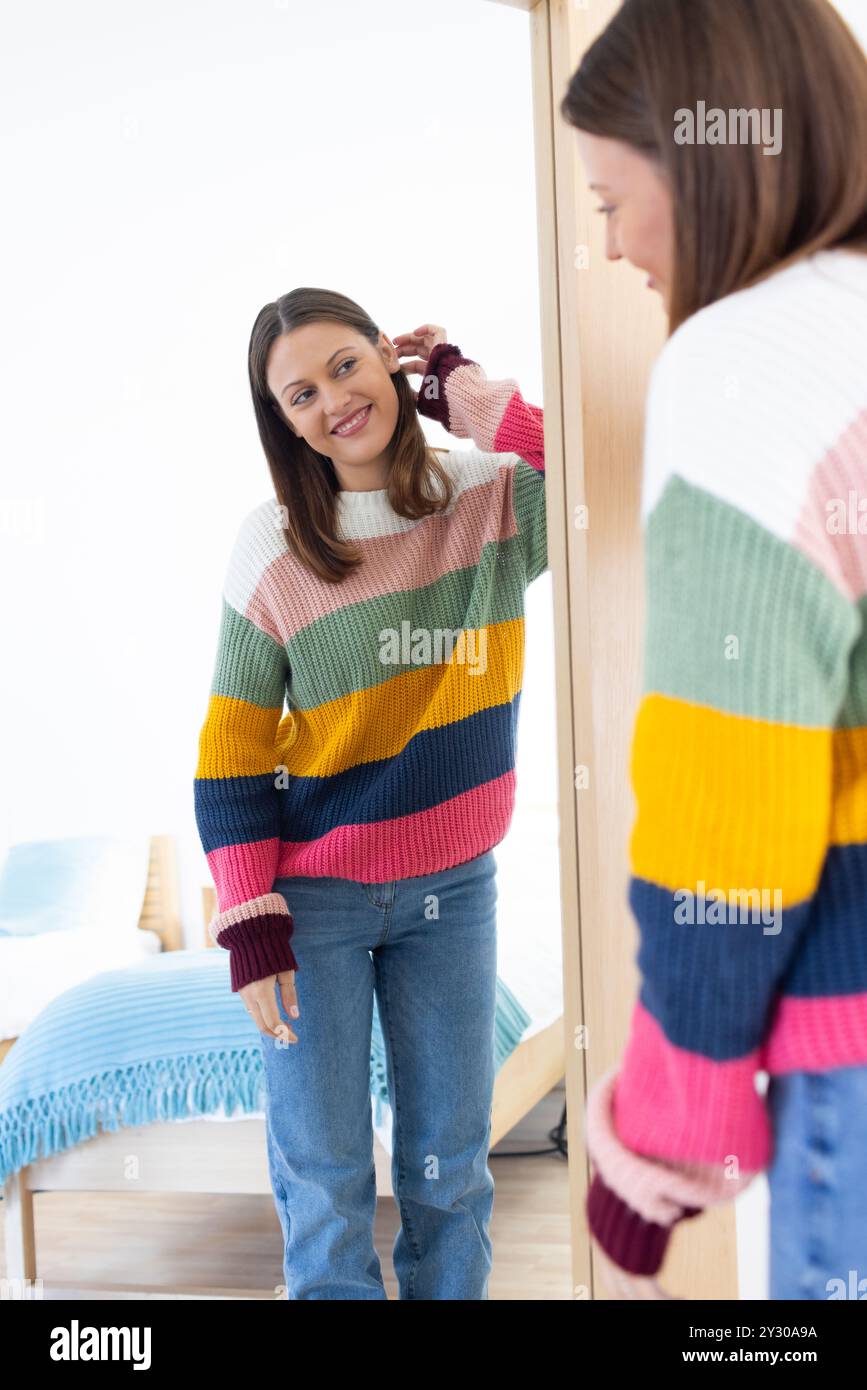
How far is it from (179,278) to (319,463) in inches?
21.9

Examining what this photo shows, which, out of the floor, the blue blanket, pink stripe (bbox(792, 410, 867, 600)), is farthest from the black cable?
pink stripe (bbox(792, 410, 867, 600))

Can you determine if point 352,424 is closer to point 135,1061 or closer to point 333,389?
point 333,389

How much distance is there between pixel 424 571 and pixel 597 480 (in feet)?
0.65

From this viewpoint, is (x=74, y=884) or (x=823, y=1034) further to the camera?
(x=74, y=884)

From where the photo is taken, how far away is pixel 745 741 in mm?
568

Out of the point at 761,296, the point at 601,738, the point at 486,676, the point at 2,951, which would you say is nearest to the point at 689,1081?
the point at 761,296

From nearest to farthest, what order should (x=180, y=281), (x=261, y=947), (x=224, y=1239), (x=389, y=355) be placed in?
(x=261, y=947)
(x=389, y=355)
(x=180, y=281)
(x=224, y=1239)

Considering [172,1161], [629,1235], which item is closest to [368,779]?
[629,1235]

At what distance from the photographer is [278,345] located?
1.17m

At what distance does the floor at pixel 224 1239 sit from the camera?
138cm

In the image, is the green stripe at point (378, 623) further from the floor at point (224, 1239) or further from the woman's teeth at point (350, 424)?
the floor at point (224, 1239)

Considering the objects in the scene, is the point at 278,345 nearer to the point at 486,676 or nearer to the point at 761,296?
the point at 486,676

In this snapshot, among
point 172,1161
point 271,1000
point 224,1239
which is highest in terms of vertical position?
point 271,1000
